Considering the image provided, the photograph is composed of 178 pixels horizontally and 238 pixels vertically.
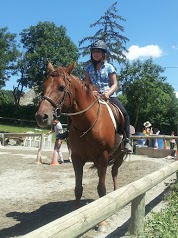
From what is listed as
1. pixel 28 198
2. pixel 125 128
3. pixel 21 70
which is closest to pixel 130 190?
pixel 125 128

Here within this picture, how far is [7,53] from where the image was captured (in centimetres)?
4759

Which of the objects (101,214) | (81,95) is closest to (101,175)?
(81,95)

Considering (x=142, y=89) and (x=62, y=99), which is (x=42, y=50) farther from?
(x=62, y=99)

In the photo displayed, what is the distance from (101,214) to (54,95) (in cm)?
165

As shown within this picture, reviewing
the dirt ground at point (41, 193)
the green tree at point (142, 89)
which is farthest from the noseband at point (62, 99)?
the green tree at point (142, 89)

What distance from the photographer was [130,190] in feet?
13.6

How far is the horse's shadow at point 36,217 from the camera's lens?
15.3 ft

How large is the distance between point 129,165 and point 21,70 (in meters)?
40.7

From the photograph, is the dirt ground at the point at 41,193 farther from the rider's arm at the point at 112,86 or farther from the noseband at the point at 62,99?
the rider's arm at the point at 112,86

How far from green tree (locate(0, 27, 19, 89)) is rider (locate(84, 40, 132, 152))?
41.5 metres

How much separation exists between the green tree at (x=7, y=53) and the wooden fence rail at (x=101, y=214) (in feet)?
141

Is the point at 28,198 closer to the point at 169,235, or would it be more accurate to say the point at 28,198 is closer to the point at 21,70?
the point at 169,235

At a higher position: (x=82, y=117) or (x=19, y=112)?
(x=19, y=112)

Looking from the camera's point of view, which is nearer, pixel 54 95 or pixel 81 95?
pixel 54 95
